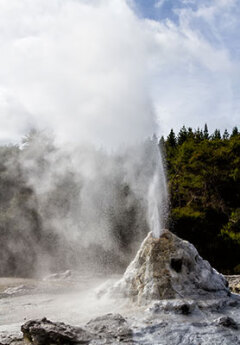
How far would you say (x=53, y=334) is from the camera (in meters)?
4.14

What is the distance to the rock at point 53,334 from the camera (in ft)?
13.5

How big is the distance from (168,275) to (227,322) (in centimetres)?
137

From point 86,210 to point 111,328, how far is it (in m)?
10.5

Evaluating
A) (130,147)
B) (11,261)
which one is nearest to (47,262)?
(11,261)

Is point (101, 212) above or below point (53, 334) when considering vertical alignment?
above

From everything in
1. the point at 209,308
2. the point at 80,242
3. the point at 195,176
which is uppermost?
the point at 195,176

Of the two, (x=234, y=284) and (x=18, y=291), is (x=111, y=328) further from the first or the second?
(x=234, y=284)

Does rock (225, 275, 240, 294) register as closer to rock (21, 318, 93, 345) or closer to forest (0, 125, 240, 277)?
forest (0, 125, 240, 277)

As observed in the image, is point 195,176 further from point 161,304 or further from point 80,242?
point 161,304

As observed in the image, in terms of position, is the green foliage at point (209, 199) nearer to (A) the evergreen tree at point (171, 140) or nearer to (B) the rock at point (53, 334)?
(A) the evergreen tree at point (171, 140)

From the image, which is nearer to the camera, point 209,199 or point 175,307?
point 175,307

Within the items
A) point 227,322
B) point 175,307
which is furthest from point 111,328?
point 227,322

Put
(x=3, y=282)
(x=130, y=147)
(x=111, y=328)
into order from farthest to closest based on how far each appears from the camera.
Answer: (x=130, y=147)
(x=3, y=282)
(x=111, y=328)

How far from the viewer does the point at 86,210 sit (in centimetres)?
1484
